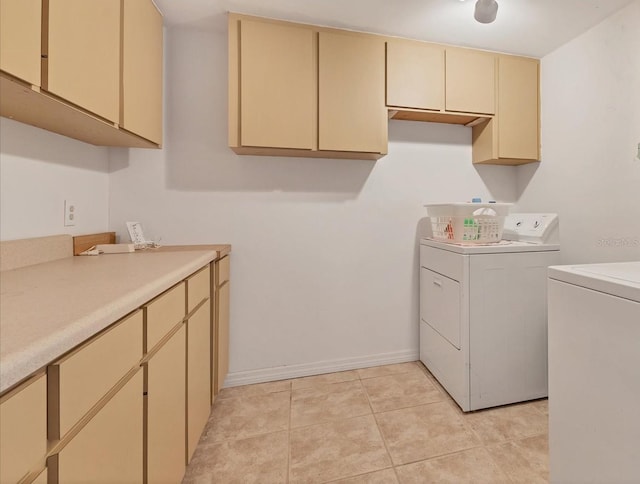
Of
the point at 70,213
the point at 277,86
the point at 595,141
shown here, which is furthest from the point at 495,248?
the point at 70,213

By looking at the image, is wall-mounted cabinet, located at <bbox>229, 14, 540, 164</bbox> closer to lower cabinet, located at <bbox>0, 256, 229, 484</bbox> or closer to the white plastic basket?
the white plastic basket

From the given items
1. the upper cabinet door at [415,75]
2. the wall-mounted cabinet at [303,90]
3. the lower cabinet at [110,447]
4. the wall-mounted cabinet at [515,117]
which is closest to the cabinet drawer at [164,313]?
the lower cabinet at [110,447]

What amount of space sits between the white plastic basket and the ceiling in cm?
113

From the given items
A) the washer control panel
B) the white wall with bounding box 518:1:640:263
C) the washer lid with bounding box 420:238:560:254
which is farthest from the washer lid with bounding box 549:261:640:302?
the white wall with bounding box 518:1:640:263

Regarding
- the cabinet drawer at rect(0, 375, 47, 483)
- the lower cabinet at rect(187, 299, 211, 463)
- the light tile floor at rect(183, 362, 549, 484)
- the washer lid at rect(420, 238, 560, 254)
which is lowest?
the light tile floor at rect(183, 362, 549, 484)

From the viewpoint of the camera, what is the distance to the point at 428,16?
1.78 metres

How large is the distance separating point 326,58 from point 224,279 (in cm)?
154

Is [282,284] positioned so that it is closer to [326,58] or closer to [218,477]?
[218,477]

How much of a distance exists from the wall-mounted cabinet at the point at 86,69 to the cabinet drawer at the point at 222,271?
0.79m

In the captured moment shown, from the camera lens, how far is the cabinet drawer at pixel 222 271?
168cm

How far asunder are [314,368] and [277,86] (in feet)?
6.36

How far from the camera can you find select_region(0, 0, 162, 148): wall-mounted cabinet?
851 millimetres

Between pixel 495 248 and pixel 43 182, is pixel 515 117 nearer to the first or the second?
pixel 495 248

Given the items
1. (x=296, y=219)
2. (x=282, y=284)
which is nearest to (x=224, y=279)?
(x=282, y=284)
